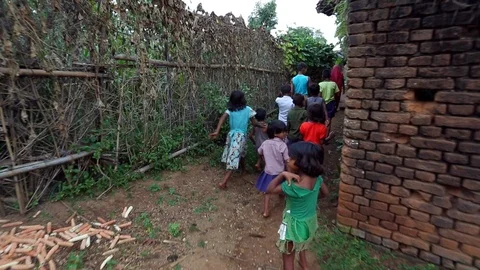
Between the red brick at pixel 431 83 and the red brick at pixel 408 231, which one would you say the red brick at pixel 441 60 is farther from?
the red brick at pixel 408 231

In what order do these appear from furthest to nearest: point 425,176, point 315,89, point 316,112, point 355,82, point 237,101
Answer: point 315,89 < point 237,101 < point 316,112 < point 355,82 < point 425,176

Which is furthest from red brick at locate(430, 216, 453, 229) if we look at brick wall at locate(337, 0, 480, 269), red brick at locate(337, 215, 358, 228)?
red brick at locate(337, 215, 358, 228)

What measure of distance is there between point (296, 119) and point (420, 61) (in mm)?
2319

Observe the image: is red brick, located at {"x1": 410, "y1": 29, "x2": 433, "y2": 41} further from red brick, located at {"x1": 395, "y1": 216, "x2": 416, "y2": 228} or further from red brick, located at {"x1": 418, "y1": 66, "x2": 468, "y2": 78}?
red brick, located at {"x1": 395, "y1": 216, "x2": 416, "y2": 228}

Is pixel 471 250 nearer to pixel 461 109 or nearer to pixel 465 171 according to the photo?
pixel 465 171

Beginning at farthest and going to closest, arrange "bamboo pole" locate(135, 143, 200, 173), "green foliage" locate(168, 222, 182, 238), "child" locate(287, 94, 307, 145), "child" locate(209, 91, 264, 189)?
1. "child" locate(287, 94, 307, 145)
2. "child" locate(209, 91, 264, 189)
3. "bamboo pole" locate(135, 143, 200, 173)
4. "green foliage" locate(168, 222, 182, 238)

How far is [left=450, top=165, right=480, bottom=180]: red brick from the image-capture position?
2.22 metres

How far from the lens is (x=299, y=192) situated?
225 centimetres

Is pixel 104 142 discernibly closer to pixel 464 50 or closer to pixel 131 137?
pixel 131 137

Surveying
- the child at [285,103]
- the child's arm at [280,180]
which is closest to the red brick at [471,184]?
the child's arm at [280,180]

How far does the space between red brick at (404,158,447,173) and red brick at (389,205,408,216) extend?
0.42 metres

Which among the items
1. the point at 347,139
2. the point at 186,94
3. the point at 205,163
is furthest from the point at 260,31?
the point at 347,139

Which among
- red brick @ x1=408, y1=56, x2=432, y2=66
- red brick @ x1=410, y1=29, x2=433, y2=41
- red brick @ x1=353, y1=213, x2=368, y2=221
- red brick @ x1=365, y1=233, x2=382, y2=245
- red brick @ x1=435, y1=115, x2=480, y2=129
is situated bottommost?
red brick @ x1=365, y1=233, x2=382, y2=245

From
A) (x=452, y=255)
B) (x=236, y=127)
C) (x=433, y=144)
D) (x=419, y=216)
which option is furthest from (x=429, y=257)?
(x=236, y=127)
